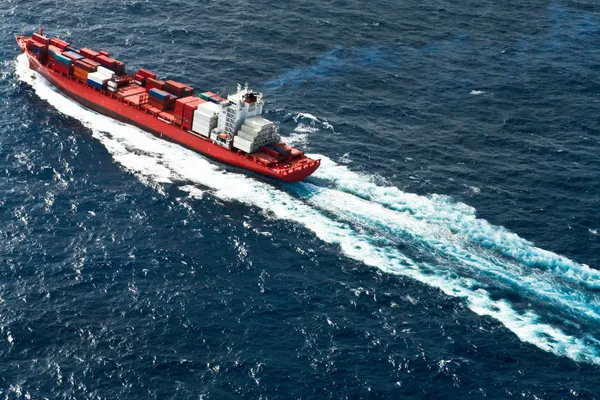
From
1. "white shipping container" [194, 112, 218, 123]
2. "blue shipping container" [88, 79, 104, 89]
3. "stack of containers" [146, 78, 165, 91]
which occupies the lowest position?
"blue shipping container" [88, 79, 104, 89]

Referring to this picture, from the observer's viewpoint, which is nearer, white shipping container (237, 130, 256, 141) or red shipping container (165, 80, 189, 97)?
white shipping container (237, 130, 256, 141)

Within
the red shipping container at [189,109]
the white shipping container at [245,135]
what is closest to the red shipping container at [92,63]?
the red shipping container at [189,109]

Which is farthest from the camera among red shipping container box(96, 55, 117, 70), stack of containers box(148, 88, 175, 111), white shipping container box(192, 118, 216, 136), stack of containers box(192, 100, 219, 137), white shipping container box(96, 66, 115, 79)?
red shipping container box(96, 55, 117, 70)

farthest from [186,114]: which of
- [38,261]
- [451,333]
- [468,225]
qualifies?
[451,333]

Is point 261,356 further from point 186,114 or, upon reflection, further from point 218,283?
point 186,114

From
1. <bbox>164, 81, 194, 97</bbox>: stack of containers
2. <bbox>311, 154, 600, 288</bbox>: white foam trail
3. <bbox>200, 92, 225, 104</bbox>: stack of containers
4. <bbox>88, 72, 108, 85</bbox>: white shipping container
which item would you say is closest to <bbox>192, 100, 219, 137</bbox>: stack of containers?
<bbox>200, 92, 225, 104</bbox>: stack of containers

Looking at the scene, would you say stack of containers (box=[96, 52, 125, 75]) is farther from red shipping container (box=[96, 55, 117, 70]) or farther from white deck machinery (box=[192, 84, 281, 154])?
white deck machinery (box=[192, 84, 281, 154])

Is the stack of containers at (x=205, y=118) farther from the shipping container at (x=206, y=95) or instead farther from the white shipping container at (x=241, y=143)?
the white shipping container at (x=241, y=143)
